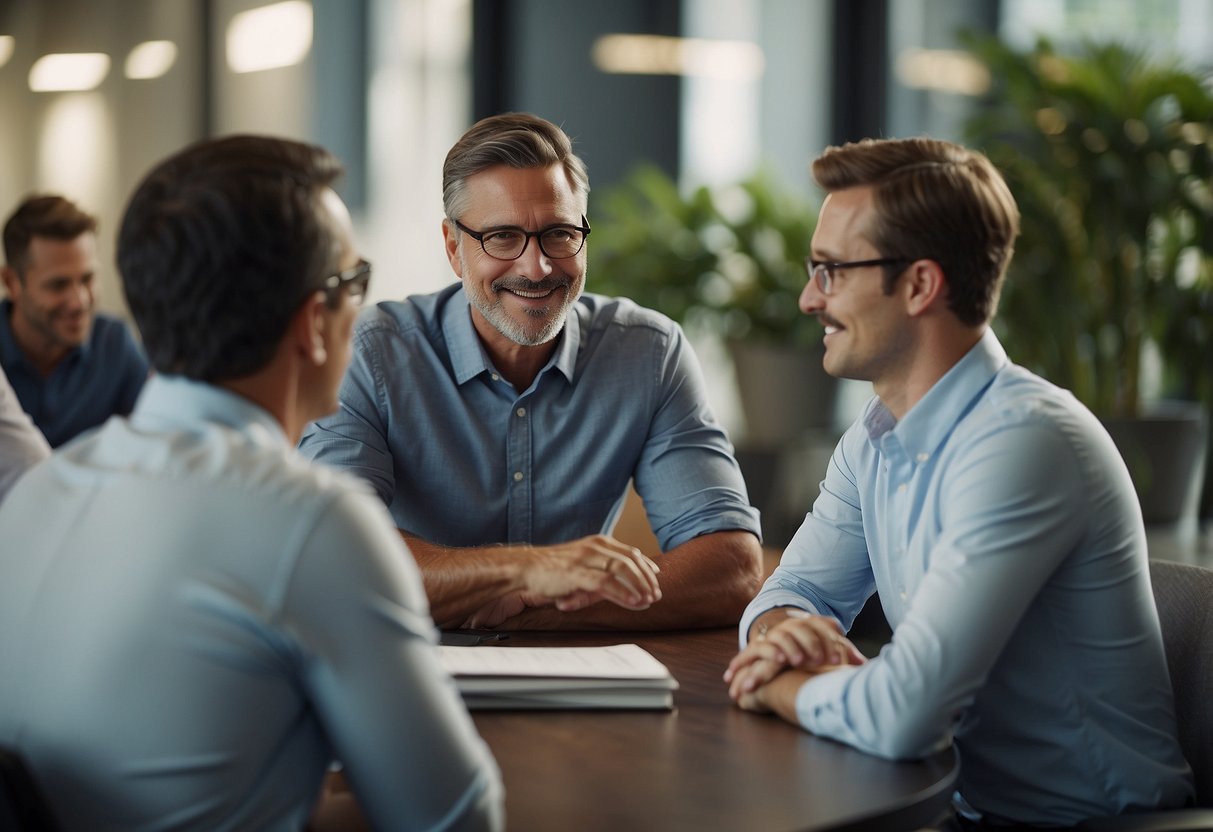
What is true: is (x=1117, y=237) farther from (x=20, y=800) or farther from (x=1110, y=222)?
(x=20, y=800)

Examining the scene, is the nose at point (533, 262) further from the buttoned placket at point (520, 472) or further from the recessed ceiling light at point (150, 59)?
the recessed ceiling light at point (150, 59)

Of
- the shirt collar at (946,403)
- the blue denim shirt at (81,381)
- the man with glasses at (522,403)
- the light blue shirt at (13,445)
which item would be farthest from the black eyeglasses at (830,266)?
the blue denim shirt at (81,381)

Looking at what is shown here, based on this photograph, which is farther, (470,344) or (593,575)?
(470,344)

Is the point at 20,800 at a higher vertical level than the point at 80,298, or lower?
lower

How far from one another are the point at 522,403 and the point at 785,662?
2.93 ft

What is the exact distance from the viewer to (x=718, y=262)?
5.95m

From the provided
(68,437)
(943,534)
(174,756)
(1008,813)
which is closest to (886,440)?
(943,534)

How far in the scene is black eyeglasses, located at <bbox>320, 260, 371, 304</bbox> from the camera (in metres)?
1.19

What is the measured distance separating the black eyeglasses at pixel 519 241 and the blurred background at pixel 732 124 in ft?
11.0

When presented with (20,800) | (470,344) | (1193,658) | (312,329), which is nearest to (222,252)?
(312,329)

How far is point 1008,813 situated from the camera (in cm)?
161

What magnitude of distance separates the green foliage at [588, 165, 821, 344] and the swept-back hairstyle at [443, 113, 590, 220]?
11.6ft

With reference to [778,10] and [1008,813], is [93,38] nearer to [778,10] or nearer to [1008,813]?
[778,10]

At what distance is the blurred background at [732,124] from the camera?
507cm
